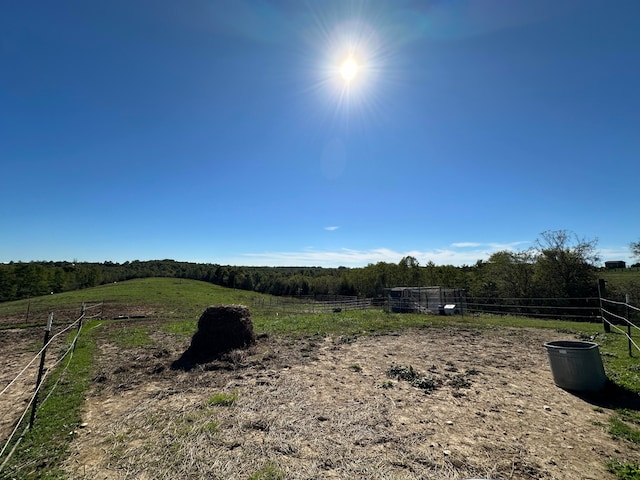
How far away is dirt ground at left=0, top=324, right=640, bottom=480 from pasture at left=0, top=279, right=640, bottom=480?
0.02 meters

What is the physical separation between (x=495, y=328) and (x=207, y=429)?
14.0 m

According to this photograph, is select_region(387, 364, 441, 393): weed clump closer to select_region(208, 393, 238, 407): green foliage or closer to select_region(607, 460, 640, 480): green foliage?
select_region(607, 460, 640, 480): green foliage

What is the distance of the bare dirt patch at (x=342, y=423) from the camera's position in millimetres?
3479

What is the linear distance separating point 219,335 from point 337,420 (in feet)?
19.3

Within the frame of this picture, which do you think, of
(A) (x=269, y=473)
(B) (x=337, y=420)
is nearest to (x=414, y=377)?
(B) (x=337, y=420)

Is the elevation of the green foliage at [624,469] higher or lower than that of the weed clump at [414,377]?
higher

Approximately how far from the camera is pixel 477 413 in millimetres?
4836

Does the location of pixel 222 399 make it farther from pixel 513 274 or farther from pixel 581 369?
pixel 513 274

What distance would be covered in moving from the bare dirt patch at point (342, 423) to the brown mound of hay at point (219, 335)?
3.06 feet

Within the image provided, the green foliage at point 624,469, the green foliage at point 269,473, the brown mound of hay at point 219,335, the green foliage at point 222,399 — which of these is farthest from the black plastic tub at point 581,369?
the brown mound of hay at point 219,335

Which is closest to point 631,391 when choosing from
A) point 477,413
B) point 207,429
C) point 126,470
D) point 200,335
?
point 477,413

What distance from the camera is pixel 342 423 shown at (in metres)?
4.58

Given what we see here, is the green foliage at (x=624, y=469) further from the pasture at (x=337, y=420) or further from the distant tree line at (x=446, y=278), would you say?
the distant tree line at (x=446, y=278)

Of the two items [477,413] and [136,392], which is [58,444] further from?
[477,413]
